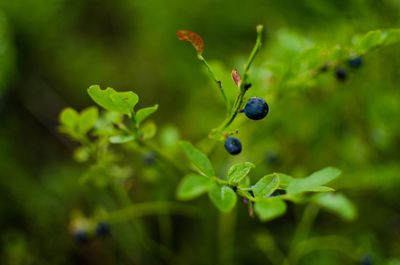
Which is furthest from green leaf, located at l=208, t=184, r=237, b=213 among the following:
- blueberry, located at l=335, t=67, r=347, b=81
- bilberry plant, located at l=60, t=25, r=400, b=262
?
blueberry, located at l=335, t=67, r=347, b=81

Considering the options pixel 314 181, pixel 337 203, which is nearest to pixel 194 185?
pixel 314 181

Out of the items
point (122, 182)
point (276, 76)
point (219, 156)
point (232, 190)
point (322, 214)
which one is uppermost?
point (322, 214)

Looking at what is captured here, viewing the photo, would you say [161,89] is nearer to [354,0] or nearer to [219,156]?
[219,156]

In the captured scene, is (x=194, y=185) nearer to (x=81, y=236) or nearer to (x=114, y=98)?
(x=114, y=98)

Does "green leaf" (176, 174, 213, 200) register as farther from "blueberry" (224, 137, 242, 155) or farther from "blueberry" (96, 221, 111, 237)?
"blueberry" (96, 221, 111, 237)

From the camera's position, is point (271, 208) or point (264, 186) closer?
point (264, 186)

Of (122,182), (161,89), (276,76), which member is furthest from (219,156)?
(161,89)

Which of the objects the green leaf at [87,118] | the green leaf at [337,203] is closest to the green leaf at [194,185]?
the green leaf at [87,118]
